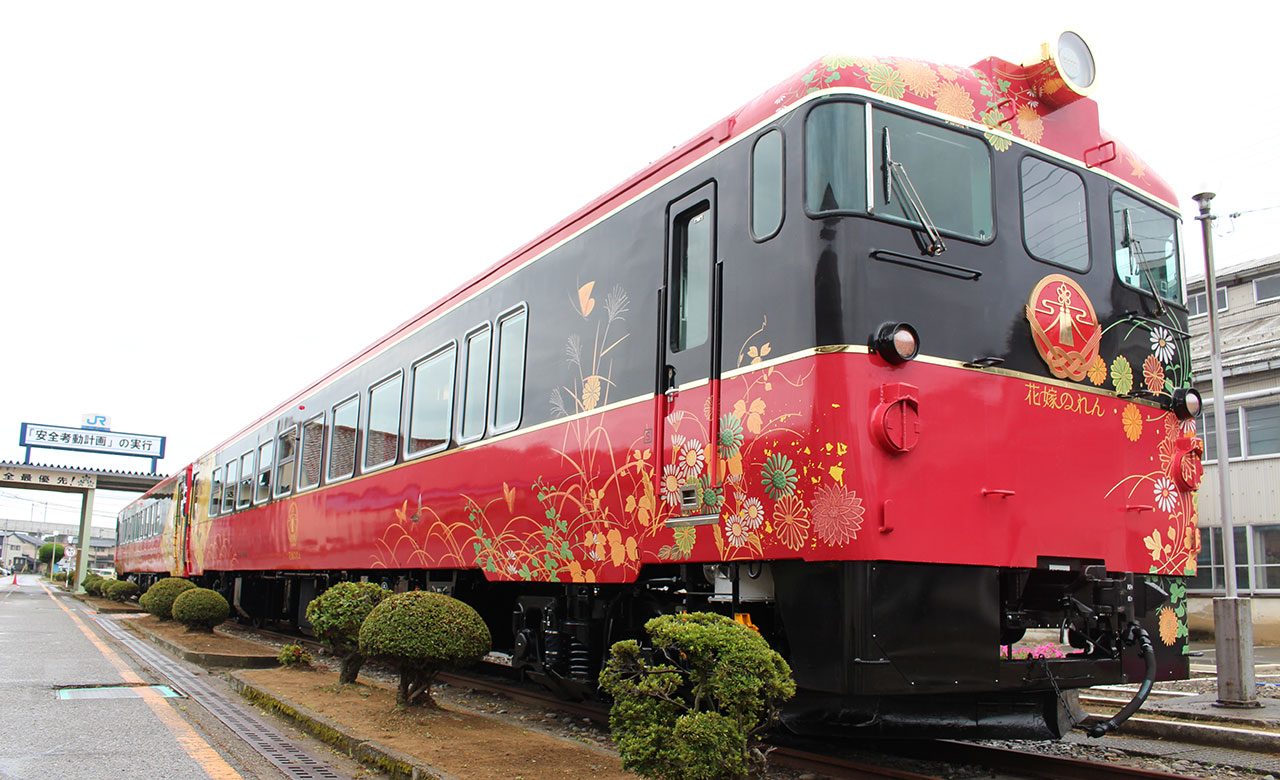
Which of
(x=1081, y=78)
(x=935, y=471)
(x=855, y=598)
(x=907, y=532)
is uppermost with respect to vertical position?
(x=1081, y=78)

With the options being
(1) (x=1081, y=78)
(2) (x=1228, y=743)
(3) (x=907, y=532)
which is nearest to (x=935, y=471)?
(3) (x=907, y=532)

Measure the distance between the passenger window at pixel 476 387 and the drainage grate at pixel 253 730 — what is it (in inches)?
97.0

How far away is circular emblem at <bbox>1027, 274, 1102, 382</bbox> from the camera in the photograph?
16.0 feet

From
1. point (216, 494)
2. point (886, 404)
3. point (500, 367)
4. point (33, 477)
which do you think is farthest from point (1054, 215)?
point (33, 477)

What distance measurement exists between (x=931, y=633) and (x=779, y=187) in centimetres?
216

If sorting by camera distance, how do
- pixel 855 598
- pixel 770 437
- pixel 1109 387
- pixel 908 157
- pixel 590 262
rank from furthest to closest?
pixel 590 262
pixel 1109 387
pixel 908 157
pixel 770 437
pixel 855 598

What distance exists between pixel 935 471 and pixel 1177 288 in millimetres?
2559

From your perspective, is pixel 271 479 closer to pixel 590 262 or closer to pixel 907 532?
pixel 590 262

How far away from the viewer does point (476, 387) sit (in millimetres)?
7668

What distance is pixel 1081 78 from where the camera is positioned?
17.3 ft

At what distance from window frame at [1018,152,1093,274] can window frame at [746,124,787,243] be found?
1301mm

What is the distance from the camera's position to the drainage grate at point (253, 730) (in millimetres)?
5324

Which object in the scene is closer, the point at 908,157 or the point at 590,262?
the point at 908,157

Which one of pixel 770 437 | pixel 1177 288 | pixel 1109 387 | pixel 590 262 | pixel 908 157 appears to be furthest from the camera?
pixel 590 262
